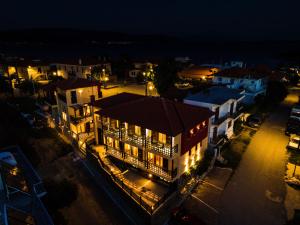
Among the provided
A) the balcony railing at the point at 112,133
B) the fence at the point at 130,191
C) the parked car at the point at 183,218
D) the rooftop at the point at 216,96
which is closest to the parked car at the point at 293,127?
the rooftop at the point at 216,96

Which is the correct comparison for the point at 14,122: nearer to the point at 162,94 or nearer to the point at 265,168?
the point at 162,94

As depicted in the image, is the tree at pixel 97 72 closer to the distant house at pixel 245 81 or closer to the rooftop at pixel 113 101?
the distant house at pixel 245 81

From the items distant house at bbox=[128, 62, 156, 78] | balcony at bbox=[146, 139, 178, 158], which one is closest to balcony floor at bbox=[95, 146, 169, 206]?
balcony at bbox=[146, 139, 178, 158]

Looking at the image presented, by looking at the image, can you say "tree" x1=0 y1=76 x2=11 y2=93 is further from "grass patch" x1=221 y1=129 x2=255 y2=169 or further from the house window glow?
"grass patch" x1=221 y1=129 x2=255 y2=169

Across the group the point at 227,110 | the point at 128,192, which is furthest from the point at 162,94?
the point at 128,192

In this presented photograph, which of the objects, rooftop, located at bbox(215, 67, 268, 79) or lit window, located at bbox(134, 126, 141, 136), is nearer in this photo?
lit window, located at bbox(134, 126, 141, 136)
